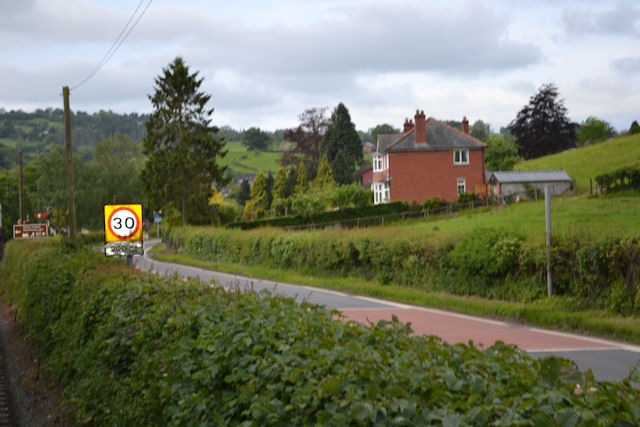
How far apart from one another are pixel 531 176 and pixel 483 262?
5159cm

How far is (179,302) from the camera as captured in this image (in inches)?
266

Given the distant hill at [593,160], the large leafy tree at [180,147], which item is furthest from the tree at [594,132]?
the large leafy tree at [180,147]

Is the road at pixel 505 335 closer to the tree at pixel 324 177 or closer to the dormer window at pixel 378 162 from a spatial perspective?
the dormer window at pixel 378 162

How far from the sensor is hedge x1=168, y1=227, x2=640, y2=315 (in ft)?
47.4

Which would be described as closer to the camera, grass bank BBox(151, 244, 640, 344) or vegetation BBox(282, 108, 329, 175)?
grass bank BBox(151, 244, 640, 344)

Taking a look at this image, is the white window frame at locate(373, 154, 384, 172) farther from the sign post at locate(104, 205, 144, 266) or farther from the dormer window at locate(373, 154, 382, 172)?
the sign post at locate(104, 205, 144, 266)

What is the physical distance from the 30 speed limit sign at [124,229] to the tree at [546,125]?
90.0m

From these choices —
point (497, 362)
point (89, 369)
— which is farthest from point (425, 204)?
point (497, 362)

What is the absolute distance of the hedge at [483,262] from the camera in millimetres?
14438

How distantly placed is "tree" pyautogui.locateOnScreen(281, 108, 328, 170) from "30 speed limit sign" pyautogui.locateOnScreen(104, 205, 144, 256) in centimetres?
10278

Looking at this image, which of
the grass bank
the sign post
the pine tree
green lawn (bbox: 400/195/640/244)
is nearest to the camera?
the grass bank

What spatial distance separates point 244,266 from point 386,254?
13.8 meters

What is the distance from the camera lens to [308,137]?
382 ft

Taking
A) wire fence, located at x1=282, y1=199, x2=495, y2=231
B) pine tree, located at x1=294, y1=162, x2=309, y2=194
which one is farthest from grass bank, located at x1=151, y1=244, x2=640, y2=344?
pine tree, located at x1=294, y1=162, x2=309, y2=194
